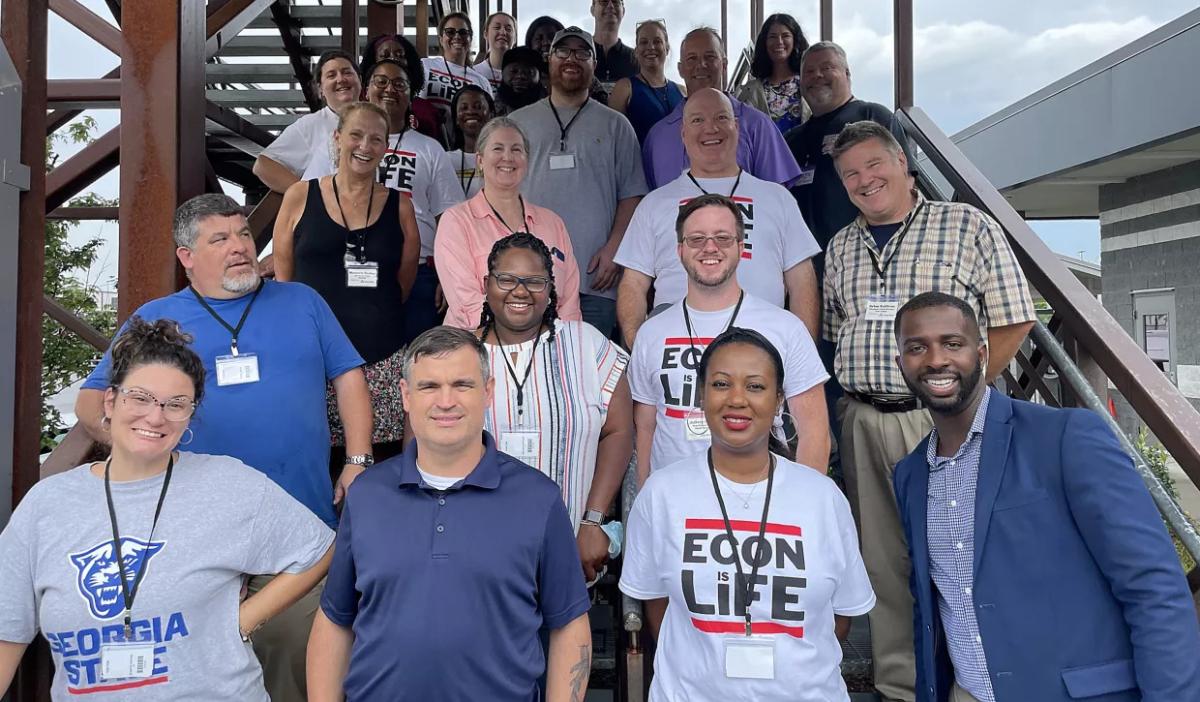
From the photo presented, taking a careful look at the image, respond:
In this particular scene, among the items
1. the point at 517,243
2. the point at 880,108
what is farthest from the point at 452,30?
the point at 517,243

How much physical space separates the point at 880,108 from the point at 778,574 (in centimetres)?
314

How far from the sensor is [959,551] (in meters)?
2.12

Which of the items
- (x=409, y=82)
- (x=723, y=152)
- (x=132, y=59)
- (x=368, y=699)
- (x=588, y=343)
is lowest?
(x=368, y=699)

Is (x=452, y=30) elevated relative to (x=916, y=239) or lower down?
elevated

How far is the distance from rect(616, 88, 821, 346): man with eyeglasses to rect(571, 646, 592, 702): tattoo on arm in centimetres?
135

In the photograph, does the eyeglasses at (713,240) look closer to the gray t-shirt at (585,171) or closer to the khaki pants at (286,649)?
the gray t-shirt at (585,171)

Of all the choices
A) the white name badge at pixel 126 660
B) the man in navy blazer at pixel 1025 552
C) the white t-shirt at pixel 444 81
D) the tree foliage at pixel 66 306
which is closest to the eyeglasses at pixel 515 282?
the man in navy blazer at pixel 1025 552

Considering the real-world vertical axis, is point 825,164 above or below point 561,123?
below

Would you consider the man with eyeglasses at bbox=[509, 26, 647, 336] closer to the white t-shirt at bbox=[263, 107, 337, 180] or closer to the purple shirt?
the purple shirt

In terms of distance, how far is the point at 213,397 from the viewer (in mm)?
2418

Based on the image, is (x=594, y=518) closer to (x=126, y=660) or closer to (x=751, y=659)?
(x=751, y=659)

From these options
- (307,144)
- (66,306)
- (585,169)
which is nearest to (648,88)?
(585,169)

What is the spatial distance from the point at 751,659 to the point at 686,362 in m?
0.94

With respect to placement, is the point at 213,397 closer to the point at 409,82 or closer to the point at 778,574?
the point at 778,574
